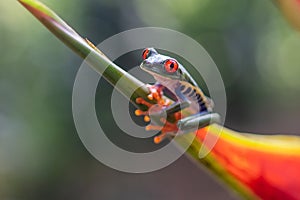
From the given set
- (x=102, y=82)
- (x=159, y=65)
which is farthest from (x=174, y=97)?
(x=102, y=82)

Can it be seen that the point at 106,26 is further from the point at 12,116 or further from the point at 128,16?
the point at 12,116

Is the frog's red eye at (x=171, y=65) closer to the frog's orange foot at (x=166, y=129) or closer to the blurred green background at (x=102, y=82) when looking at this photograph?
the frog's orange foot at (x=166, y=129)

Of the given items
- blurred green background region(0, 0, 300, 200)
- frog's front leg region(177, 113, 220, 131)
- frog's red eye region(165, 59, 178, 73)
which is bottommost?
blurred green background region(0, 0, 300, 200)

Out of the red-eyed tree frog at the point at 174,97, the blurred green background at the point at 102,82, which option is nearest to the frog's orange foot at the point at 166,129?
the red-eyed tree frog at the point at 174,97

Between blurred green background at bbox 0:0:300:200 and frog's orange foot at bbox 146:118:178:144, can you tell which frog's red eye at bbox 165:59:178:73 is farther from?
blurred green background at bbox 0:0:300:200

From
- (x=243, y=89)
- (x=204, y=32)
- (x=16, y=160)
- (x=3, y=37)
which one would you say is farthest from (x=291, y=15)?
(x=243, y=89)

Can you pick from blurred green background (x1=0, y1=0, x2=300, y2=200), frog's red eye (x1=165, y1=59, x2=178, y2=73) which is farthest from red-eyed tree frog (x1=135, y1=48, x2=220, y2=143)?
blurred green background (x1=0, y1=0, x2=300, y2=200)

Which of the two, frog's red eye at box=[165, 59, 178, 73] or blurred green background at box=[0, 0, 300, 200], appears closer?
frog's red eye at box=[165, 59, 178, 73]
